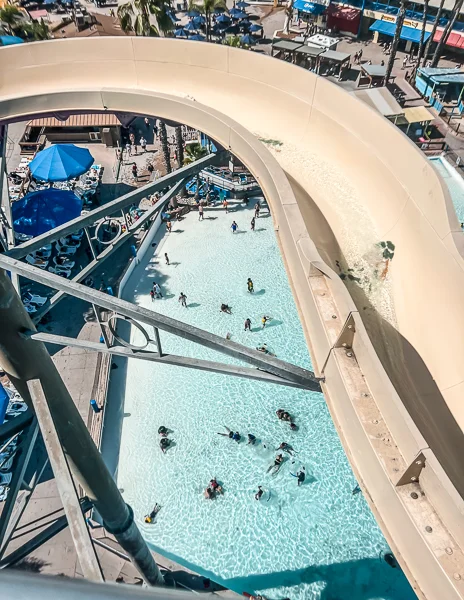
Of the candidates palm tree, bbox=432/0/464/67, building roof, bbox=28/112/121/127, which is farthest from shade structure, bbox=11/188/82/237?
palm tree, bbox=432/0/464/67

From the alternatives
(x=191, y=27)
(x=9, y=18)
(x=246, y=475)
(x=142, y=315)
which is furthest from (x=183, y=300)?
(x=9, y=18)

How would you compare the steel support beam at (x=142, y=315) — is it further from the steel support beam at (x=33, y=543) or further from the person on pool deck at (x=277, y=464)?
the person on pool deck at (x=277, y=464)

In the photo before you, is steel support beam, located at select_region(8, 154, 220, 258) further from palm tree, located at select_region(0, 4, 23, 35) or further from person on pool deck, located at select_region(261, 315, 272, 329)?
palm tree, located at select_region(0, 4, 23, 35)

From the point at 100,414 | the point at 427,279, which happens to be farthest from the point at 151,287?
the point at 427,279

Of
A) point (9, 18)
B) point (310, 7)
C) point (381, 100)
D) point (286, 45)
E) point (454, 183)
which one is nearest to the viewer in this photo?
point (454, 183)

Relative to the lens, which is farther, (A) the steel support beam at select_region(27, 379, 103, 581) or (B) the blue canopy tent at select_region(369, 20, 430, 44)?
(B) the blue canopy tent at select_region(369, 20, 430, 44)

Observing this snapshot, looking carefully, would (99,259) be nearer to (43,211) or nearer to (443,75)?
(43,211)

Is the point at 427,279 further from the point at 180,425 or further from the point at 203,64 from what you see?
the point at 180,425
